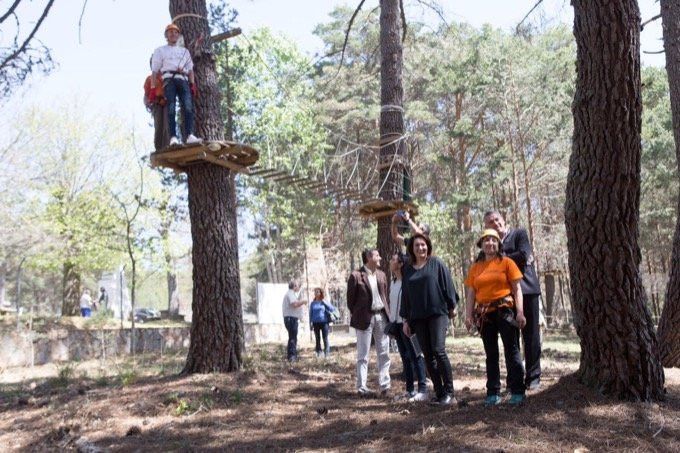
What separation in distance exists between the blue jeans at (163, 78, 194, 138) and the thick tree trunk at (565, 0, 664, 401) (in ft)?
13.3

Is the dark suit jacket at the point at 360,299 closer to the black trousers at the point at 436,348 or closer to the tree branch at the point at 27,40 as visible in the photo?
the black trousers at the point at 436,348

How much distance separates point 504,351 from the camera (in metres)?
4.65

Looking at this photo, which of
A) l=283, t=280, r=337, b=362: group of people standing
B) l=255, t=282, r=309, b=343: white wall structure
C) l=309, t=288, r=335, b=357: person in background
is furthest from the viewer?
l=255, t=282, r=309, b=343: white wall structure

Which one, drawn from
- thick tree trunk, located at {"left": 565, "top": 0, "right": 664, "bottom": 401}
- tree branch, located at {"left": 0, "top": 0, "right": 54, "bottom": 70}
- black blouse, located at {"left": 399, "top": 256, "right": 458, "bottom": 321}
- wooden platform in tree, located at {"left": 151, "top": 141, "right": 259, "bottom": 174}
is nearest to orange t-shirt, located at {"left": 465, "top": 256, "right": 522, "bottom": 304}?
black blouse, located at {"left": 399, "top": 256, "right": 458, "bottom": 321}

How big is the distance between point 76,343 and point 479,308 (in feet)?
36.9

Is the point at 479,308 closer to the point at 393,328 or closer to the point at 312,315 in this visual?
the point at 393,328

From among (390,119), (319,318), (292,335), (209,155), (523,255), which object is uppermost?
(390,119)

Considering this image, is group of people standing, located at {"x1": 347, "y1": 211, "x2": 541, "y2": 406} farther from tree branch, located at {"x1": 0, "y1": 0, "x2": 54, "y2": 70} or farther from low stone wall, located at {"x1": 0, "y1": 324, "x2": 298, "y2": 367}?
low stone wall, located at {"x1": 0, "y1": 324, "x2": 298, "y2": 367}

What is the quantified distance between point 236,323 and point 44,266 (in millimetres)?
15978

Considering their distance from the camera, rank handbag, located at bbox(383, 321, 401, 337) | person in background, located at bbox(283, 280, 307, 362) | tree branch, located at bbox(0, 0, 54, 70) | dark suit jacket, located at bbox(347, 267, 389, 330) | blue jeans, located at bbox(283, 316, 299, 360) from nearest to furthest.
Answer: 1. tree branch, located at bbox(0, 0, 54, 70)
2. handbag, located at bbox(383, 321, 401, 337)
3. dark suit jacket, located at bbox(347, 267, 389, 330)
4. blue jeans, located at bbox(283, 316, 299, 360)
5. person in background, located at bbox(283, 280, 307, 362)

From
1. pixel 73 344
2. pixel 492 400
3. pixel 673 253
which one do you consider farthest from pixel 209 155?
pixel 73 344

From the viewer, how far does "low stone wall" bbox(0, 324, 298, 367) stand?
12.5m

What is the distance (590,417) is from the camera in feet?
13.0

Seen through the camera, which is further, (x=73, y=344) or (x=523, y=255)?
(x=73, y=344)
